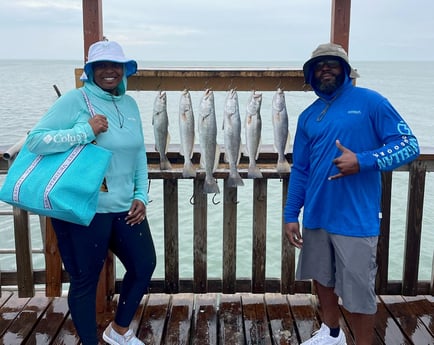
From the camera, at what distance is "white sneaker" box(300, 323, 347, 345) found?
8.96ft

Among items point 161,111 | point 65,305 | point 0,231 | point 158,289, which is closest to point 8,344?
point 65,305

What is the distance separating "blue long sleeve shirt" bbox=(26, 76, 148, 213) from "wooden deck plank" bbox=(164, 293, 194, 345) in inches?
36.7

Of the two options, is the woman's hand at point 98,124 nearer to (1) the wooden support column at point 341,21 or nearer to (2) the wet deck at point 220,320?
(2) the wet deck at point 220,320

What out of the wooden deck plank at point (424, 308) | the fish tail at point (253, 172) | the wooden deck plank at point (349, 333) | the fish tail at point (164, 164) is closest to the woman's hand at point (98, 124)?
the fish tail at point (164, 164)

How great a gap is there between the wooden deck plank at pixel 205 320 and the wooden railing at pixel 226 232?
79mm

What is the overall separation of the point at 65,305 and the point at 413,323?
234 cm

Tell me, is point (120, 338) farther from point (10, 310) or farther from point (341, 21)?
point (341, 21)

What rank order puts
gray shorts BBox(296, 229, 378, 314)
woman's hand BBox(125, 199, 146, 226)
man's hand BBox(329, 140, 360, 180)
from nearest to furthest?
man's hand BBox(329, 140, 360, 180) → gray shorts BBox(296, 229, 378, 314) → woman's hand BBox(125, 199, 146, 226)

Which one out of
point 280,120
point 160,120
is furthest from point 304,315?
point 160,120

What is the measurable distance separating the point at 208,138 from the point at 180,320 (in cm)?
123

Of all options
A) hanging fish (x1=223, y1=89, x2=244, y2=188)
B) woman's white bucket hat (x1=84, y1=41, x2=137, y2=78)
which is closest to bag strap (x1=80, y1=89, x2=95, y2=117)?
woman's white bucket hat (x1=84, y1=41, x2=137, y2=78)

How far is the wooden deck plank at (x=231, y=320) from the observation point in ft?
9.59

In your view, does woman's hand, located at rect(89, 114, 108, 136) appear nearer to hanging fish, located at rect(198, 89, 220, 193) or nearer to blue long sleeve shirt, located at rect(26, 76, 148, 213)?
blue long sleeve shirt, located at rect(26, 76, 148, 213)

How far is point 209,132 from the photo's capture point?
2.84m
